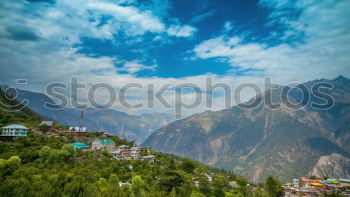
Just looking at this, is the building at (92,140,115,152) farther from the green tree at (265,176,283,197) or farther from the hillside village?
the green tree at (265,176,283,197)

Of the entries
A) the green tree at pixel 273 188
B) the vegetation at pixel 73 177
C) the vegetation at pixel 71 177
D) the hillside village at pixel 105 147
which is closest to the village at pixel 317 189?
the hillside village at pixel 105 147

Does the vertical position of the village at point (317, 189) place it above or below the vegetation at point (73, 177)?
below

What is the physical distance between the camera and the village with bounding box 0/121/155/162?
64.7 meters

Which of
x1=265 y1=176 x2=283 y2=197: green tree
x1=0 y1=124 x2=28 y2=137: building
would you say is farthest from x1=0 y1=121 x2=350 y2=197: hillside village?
x1=265 y1=176 x2=283 y2=197: green tree

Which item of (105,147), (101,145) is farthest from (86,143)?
(105,147)

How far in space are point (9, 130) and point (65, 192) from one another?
58.5 metres

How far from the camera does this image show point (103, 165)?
53656mm

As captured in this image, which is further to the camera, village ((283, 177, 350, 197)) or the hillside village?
village ((283, 177, 350, 197))

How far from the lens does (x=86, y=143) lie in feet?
288

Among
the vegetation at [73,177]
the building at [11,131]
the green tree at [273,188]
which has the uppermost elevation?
the building at [11,131]

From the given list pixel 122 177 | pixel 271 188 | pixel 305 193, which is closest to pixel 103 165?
pixel 122 177

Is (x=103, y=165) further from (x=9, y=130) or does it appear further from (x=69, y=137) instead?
(x=69, y=137)

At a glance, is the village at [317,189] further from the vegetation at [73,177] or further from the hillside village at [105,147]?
the vegetation at [73,177]

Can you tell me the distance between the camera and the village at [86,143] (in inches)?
2546
